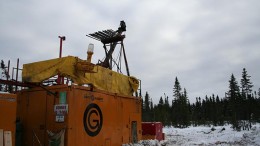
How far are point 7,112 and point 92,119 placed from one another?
12.4 ft

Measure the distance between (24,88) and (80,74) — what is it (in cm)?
287

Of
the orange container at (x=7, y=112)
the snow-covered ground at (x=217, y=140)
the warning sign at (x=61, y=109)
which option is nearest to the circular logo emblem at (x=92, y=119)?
the warning sign at (x=61, y=109)

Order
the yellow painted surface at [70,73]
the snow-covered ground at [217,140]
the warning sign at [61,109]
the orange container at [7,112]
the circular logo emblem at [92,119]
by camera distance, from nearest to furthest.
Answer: the orange container at [7,112], the warning sign at [61,109], the circular logo emblem at [92,119], the yellow painted surface at [70,73], the snow-covered ground at [217,140]

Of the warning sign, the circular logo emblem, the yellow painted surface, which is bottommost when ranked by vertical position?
the circular logo emblem

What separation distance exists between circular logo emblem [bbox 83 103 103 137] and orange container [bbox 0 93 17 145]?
3028 millimetres

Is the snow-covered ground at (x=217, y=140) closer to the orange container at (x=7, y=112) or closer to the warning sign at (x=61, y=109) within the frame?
the warning sign at (x=61, y=109)

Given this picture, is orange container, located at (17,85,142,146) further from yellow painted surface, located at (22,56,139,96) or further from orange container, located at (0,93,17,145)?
orange container, located at (0,93,17,145)

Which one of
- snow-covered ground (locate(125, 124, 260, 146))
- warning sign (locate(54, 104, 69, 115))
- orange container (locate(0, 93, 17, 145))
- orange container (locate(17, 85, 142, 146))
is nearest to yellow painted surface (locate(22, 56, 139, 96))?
orange container (locate(17, 85, 142, 146))

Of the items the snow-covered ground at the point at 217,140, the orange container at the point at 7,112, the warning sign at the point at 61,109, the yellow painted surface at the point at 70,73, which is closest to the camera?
the orange container at the point at 7,112

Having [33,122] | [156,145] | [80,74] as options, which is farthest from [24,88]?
[156,145]

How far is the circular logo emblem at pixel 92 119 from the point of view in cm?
1273

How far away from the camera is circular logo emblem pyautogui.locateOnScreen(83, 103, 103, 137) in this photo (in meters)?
12.7

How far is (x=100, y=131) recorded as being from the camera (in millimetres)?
13531

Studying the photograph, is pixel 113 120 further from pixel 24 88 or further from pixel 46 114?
pixel 24 88
